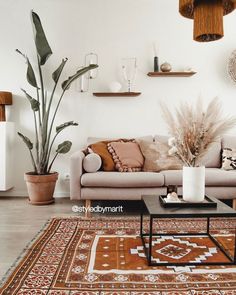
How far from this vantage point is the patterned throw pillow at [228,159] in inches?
141

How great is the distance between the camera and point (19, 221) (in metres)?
3.14

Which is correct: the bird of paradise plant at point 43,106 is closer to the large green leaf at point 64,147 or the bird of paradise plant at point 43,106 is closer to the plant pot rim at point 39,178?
the large green leaf at point 64,147

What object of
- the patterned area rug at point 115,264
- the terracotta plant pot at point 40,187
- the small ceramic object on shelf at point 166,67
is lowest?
the patterned area rug at point 115,264

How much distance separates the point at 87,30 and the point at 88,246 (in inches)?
112

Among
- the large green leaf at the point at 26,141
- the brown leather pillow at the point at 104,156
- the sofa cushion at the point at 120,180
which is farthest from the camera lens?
the large green leaf at the point at 26,141

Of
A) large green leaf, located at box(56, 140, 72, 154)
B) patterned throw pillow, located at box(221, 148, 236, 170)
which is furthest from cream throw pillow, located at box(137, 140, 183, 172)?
large green leaf, located at box(56, 140, 72, 154)

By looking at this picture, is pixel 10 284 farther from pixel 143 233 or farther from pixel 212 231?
pixel 212 231

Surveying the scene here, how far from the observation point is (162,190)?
3291mm

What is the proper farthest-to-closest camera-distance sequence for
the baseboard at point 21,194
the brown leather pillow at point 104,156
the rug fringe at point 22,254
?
the baseboard at point 21,194 → the brown leather pillow at point 104,156 → the rug fringe at point 22,254

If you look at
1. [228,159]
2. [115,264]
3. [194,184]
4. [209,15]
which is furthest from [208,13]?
[228,159]

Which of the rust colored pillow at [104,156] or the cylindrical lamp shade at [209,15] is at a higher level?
the cylindrical lamp shade at [209,15]

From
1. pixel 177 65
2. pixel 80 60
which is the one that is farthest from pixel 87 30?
pixel 177 65

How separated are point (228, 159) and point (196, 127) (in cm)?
164

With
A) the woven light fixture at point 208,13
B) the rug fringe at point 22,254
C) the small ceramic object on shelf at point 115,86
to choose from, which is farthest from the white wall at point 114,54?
the woven light fixture at point 208,13
